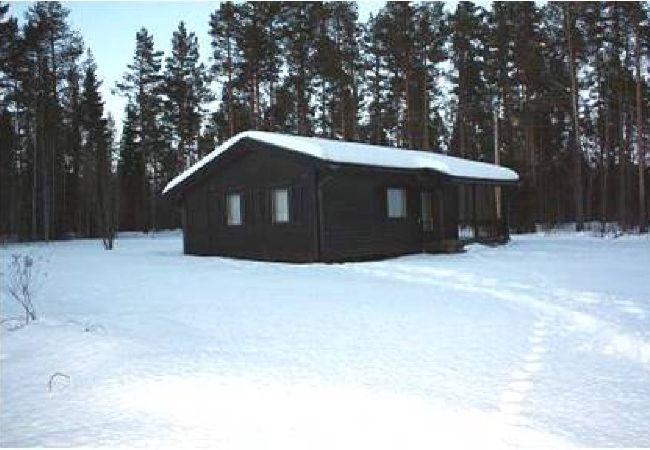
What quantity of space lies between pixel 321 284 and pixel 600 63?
29613mm

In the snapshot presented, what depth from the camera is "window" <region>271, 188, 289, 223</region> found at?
728 inches

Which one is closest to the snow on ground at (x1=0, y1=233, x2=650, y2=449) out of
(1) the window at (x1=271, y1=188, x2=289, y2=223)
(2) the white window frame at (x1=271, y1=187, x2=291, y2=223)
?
(2) the white window frame at (x1=271, y1=187, x2=291, y2=223)

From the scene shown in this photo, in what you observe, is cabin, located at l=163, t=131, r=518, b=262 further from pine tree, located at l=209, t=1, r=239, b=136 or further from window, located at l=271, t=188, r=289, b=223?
pine tree, located at l=209, t=1, r=239, b=136

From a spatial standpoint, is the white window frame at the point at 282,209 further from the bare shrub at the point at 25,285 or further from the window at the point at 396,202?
the bare shrub at the point at 25,285

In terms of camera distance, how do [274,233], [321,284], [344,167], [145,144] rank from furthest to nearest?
[145,144] → [274,233] → [344,167] → [321,284]

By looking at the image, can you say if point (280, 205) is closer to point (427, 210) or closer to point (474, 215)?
point (427, 210)

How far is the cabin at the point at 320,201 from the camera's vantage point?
1766 cm

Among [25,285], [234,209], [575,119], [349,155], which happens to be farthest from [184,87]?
[25,285]

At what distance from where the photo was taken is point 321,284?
1217 centimetres

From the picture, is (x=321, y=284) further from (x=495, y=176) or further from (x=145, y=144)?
(x=145, y=144)

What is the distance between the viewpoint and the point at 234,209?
20.6 meters

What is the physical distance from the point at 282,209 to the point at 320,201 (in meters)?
1.75

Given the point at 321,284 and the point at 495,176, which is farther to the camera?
the point at 495,176

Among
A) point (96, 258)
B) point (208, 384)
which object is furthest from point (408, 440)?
point (96, 258)
